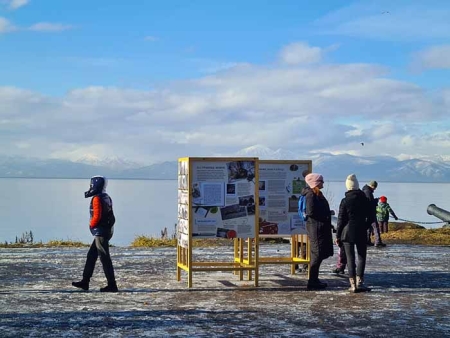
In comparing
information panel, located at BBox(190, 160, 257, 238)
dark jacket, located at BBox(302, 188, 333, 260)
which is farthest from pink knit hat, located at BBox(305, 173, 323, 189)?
information panel, located at BBox(190, 160, 257, 238)

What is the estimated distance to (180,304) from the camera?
36.6 feet

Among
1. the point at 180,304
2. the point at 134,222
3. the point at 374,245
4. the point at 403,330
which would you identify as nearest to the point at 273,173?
the point at 180,304

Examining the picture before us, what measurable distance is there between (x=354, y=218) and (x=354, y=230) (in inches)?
8.3

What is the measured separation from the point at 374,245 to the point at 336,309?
1074 cm

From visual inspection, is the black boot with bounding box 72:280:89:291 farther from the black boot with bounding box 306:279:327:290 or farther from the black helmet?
the black boot with bounding box 306:279:327:290

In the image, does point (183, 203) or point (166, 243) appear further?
point (166, 243)

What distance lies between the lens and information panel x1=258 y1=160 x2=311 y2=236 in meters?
14.0

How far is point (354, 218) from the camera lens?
12.5m

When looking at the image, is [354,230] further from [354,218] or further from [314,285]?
[314,285]

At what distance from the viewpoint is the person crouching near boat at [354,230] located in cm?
1245

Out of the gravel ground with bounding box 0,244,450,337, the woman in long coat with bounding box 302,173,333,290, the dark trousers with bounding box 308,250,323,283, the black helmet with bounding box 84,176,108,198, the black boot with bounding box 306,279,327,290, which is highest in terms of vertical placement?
the black helmet with bounding box 84,176,108,198

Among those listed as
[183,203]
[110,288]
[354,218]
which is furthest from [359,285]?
[110,288]

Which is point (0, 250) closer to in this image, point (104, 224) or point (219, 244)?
point (219, 244)

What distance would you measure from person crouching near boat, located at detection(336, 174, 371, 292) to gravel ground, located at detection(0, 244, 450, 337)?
34 cm
